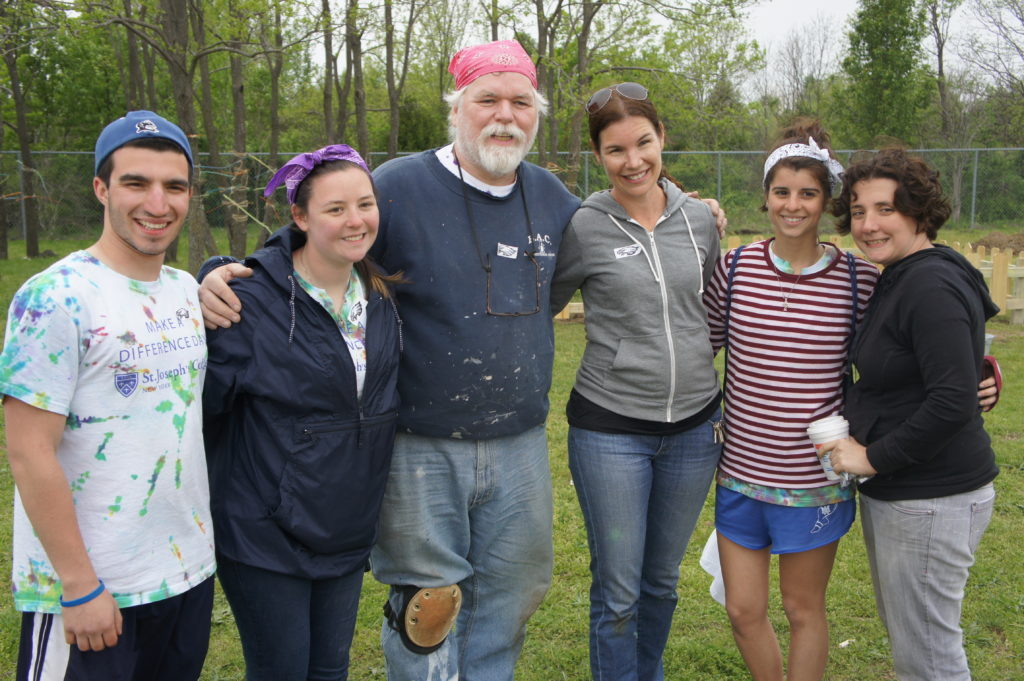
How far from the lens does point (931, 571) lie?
2367 millimetres

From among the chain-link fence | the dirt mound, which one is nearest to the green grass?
the dirt mound

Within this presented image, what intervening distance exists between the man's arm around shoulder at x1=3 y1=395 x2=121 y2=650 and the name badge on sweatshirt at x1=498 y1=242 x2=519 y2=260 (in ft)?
4.28

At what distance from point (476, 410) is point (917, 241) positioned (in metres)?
1.39

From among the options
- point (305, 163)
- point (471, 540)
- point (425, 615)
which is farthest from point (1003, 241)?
point (305, 163)

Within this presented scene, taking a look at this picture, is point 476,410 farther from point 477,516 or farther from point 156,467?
point 156,467

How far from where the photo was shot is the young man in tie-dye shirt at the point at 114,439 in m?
1.81

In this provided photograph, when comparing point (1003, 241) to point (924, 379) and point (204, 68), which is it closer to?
point (204, 68)

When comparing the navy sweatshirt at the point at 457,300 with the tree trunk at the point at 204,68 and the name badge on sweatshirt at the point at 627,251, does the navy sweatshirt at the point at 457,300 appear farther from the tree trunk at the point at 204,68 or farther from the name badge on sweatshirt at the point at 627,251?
the tree trunk at the point at 204,68

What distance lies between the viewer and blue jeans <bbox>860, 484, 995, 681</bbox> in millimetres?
2352

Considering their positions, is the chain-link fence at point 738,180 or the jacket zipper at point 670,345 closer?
the jacket zipper at point 670,345

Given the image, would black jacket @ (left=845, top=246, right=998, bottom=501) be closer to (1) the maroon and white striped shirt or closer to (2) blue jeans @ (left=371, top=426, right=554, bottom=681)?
(1) the maroon and white striped shirt

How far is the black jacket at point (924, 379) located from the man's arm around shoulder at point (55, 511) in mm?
2026

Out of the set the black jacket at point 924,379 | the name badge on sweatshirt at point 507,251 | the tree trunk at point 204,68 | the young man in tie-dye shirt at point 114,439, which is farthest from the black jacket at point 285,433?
the tree trunk at point 204,68

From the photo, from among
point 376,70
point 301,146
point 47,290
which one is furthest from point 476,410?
point 376,70
